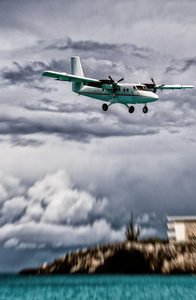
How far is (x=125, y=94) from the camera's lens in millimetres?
61188

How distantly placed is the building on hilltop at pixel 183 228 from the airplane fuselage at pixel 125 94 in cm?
7761

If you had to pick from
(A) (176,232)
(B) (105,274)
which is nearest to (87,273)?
(B) (105,274)

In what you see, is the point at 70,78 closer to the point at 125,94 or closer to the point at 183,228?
the point at 125,94

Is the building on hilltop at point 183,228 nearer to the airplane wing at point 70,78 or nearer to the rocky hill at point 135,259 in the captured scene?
the rocky hill at point 135,259

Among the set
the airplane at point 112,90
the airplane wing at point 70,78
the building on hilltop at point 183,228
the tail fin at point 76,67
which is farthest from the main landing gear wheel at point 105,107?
the building on hilltop at point 183,228

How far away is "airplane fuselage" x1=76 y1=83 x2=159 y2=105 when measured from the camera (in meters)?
59.1

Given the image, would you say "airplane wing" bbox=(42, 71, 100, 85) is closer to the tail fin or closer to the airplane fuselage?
the airplane fuselage

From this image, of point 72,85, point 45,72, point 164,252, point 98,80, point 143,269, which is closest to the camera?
point 45,72

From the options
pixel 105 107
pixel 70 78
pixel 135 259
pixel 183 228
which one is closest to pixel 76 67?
pixel 70 78

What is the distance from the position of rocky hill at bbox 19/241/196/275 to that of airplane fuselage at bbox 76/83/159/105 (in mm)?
78915

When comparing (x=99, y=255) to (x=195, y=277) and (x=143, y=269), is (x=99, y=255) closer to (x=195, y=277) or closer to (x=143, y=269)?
(x=143, y=269)

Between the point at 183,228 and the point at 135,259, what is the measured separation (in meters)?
37.8

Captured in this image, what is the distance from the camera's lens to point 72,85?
6788 cm

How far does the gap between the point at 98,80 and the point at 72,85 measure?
6589 millimetres
